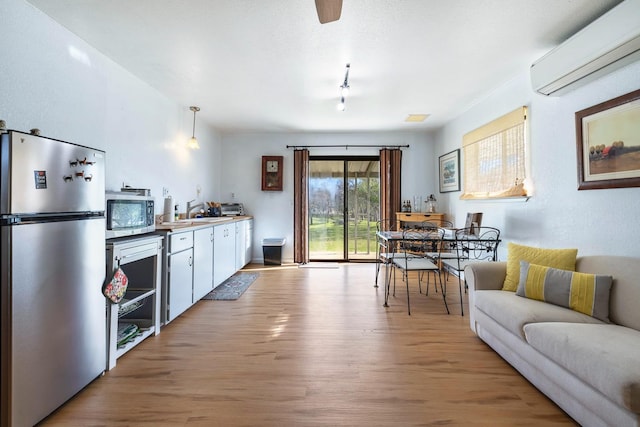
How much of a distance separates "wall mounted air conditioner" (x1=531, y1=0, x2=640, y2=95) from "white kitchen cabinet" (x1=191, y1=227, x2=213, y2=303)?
3693 millimetres

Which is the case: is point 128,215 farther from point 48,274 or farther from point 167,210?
point 167,210

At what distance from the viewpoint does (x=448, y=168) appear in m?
4.75

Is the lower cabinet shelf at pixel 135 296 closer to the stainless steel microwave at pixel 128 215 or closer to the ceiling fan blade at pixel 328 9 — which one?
the stainless steel microwave at pixel 128 215

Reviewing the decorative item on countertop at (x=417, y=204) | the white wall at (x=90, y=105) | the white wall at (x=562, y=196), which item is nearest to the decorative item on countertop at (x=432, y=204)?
the decorative item on countertop at (x=417, y=204)

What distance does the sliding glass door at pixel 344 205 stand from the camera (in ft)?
17.9

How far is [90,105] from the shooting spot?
2.40 m

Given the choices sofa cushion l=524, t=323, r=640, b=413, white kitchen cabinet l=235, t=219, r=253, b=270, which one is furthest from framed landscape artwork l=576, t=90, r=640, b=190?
white kitchen cabinet l=235, t=219, r=253, b=270

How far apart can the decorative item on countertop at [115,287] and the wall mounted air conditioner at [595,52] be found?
3.67 m

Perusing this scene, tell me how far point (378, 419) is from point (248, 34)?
113 inches

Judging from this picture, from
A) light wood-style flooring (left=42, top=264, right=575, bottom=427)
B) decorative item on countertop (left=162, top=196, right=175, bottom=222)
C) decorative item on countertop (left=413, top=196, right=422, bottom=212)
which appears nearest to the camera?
light wood-style flooring (left=42, top=264, right=575, bottom=427)

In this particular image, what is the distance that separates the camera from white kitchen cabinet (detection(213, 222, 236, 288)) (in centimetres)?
354

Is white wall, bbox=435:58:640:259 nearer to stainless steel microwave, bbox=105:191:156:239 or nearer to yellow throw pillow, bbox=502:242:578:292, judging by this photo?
yellow throw pillow, bbox=502:242:578:292

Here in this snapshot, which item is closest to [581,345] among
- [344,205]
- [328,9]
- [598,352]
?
[598,352]

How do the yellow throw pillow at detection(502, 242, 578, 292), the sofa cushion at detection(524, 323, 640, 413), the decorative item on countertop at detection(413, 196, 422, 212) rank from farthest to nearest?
1. the decorative item on countertop at detection(413, 196, 422, 212)
2. the yellow throw pillow at detection(502, 242, 578, 292)
3. the sofa cushion at detection(524, 323, 640, 413)
